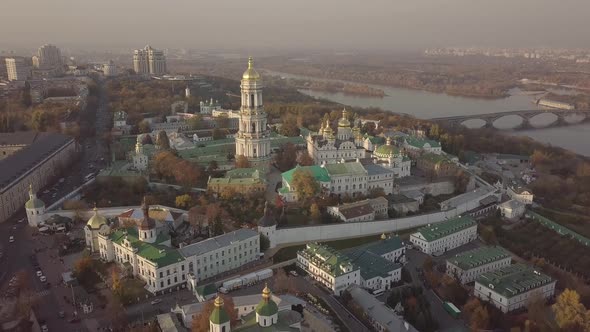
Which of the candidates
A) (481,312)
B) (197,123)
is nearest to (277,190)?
(481,312)

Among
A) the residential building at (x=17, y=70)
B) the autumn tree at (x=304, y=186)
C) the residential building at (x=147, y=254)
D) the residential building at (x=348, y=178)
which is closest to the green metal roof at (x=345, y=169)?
the residential building at (x=348, y=178)

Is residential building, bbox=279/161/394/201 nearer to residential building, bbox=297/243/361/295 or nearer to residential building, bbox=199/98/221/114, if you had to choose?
residential building, bbox=297/243/361/295

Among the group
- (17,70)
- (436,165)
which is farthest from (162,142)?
(17,70)

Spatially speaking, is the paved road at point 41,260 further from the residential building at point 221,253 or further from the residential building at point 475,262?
the residential building at point 475,262

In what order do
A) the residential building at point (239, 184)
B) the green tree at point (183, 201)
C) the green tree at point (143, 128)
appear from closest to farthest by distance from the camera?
the green tree at point (183, 201)
the residential building at point (239, 184)
the green tree at point (143, 128)

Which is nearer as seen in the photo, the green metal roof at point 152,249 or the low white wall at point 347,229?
the green metal roof at point 152,249

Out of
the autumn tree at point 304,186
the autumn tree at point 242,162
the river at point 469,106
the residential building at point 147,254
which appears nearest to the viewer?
the residential building at point 147,254

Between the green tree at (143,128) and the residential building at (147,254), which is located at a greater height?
the green tree at (143,128)
